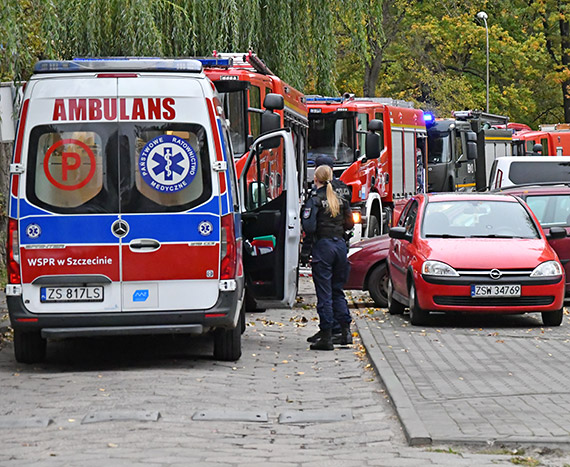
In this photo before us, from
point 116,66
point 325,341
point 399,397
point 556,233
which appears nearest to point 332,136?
point 556,233

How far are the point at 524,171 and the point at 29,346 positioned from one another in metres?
14.6

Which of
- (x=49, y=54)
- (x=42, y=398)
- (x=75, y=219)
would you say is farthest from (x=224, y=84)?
(x=42, y=398)

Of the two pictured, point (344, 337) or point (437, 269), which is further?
point (437, 269)

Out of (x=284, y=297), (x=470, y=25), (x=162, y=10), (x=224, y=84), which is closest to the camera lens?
(x=284, y=297)

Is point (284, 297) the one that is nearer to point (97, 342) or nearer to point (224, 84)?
point (97, 342)

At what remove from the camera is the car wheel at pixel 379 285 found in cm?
1728

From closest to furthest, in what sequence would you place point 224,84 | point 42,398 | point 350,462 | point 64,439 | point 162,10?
1. point 350,462
2. point 64,439
3. point 42,398
4. point 224,84
5. point 162,10

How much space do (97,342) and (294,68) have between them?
1214cm

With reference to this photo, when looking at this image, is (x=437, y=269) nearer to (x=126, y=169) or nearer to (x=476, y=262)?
(x=476, y=262)

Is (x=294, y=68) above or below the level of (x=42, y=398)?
above

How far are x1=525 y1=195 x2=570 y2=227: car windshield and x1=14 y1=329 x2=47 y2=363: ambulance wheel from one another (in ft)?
28.3

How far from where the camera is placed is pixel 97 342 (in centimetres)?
1292

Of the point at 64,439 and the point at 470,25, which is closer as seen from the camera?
the point at 64,439

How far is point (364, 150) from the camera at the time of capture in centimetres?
2614
